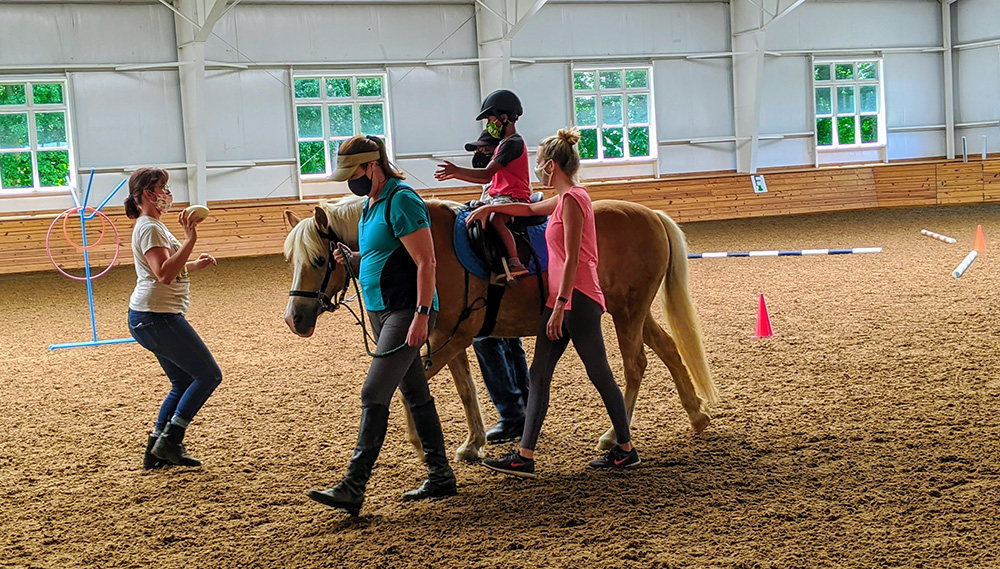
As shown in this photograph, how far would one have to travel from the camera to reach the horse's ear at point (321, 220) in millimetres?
3922

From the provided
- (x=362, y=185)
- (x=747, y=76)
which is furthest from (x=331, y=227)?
(x=747, y=76)

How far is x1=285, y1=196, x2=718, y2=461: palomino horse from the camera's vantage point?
4.03 metres

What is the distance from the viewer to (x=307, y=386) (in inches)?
255

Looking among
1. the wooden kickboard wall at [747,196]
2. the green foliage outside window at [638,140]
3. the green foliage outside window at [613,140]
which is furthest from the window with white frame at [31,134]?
the green foliage outside window at [638,140]

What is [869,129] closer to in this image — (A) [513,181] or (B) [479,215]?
(A) [513,181]

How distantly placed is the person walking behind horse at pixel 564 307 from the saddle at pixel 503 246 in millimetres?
347

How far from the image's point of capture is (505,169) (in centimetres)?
452

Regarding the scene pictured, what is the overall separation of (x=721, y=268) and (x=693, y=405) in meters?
8.23

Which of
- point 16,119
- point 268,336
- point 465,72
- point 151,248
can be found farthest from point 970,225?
point 16,119

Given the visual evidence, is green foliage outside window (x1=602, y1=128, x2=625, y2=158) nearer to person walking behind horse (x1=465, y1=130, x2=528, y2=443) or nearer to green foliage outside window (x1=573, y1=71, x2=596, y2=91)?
green foliage outside window (x1=573, y1=71, x2=596, y2=91)

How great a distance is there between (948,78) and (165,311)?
71.7 feet

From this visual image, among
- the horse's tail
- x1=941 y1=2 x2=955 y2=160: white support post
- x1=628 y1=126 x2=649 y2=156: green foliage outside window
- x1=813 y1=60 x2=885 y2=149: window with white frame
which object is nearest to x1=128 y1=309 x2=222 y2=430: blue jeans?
the horse's tail

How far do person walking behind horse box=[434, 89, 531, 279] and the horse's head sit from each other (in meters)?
0.57

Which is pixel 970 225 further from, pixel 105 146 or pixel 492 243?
pixel 105 146
